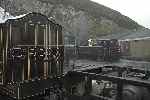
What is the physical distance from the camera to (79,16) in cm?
6219

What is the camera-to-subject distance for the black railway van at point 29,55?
9.49 metres

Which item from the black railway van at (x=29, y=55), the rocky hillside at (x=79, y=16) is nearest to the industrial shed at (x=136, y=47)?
the rocky hillside at (x=79, y=16)

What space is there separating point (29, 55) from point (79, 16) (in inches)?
2074

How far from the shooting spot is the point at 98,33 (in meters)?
61.2

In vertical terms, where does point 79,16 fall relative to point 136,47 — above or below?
above

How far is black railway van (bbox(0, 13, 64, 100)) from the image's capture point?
949 cm

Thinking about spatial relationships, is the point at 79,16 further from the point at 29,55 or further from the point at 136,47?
the point at 29,55

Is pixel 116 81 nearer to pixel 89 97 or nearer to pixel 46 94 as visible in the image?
pixel 89 97

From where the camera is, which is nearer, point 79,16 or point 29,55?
point 29,55

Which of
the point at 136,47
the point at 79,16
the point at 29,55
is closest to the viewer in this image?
the point at 29,55

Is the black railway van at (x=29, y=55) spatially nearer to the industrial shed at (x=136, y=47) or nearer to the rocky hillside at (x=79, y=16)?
the industrial shed at (x=136, y=47)

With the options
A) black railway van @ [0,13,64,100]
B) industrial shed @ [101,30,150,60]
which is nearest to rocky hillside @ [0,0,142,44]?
industrial shed @ [101,30,150,60]

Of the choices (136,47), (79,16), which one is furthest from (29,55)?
(79,16)

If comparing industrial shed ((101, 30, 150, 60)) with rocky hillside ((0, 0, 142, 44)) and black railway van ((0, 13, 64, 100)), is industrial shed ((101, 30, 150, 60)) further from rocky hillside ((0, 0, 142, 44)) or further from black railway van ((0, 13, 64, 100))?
black railway van ((0, 13, 64, 100))
